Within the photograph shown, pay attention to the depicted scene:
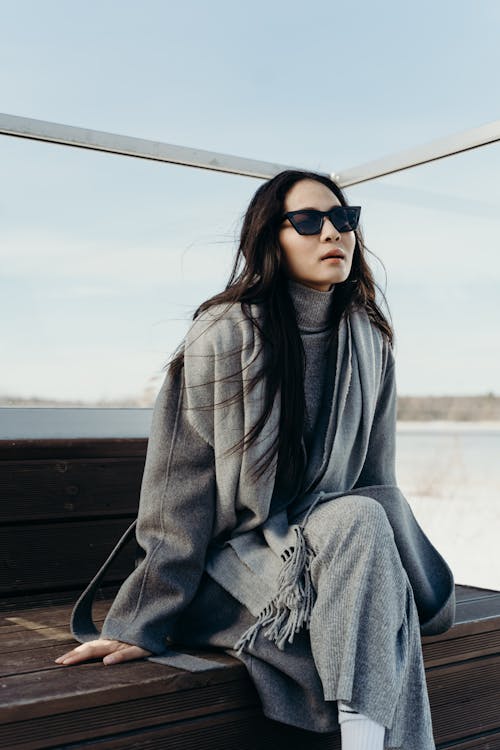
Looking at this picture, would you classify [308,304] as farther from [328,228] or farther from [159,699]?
[159,699]

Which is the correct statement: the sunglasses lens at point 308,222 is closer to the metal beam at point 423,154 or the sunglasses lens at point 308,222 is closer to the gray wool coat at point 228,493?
the gray wool coat at point 228,493

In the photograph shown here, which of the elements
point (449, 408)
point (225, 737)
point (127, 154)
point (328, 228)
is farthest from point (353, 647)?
point (449, 408)

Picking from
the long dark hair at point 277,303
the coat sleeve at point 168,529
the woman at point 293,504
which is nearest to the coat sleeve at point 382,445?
the woman at point 293,504

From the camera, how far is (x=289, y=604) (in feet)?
5.60

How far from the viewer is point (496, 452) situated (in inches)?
520

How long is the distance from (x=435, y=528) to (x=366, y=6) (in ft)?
16.6

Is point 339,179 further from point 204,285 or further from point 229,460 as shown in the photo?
point 229,460

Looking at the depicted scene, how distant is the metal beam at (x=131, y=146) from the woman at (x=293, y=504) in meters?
0.76

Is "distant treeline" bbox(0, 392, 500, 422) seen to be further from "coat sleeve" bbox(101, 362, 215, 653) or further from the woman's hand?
the woman's hand

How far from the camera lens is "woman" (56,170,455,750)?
1662 millimetres

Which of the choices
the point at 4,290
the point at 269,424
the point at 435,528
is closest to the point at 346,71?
the point at 435,528

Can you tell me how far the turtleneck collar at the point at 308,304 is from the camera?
2035mm

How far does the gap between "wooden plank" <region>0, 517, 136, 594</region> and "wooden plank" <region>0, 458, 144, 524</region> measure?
3 cm

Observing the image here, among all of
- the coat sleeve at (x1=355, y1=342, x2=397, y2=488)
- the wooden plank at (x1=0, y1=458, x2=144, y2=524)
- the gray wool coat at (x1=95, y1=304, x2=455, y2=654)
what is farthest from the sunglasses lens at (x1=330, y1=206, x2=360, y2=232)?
the wooden plank at (x1=0, y1=458, x2=144, y2=524)
